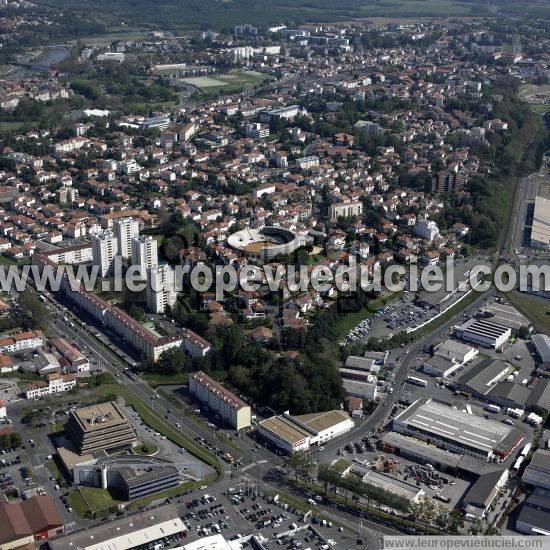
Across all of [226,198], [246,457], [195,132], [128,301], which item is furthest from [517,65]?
[246,457]

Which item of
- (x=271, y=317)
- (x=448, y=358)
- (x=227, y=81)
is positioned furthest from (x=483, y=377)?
(x=227, y=81)

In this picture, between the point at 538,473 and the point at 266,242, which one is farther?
the point at 266,242

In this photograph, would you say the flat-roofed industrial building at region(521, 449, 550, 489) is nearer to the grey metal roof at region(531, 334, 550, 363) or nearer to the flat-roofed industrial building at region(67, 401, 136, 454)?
the grey metal roof at region(531, 334, 550, 363)

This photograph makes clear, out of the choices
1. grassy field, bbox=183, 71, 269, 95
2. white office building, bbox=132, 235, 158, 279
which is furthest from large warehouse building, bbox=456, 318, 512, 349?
grassy field, bbox=183, 71, 269, 95

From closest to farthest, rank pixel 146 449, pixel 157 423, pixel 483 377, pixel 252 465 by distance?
1. pixel 252 465
2. pixel 146 449
3. pixel 157 423
4. pixel 483 377

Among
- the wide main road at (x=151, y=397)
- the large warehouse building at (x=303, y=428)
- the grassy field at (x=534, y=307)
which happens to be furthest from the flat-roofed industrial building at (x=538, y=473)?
the grassy field at (x=534, y=307)

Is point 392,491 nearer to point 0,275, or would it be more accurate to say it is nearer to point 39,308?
point 39,308

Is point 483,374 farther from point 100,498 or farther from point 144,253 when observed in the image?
point 144,253
